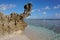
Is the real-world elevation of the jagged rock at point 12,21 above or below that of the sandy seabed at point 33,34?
above

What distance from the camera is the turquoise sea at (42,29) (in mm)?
4629

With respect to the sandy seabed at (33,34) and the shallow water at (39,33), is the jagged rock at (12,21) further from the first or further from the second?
the shallow water at (39,33)

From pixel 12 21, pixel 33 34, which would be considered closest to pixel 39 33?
pixel 33 34

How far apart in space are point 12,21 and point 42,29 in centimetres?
87

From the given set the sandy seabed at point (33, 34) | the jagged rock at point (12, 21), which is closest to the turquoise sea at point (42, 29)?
the sandy seabed at point (33, 34)

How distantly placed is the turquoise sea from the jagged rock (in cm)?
19

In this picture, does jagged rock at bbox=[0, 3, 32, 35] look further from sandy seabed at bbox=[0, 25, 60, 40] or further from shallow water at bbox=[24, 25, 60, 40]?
shallow water at bbox=[24, 25, 60, 40]

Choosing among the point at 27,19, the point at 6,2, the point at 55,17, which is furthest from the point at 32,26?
the point at 6,2

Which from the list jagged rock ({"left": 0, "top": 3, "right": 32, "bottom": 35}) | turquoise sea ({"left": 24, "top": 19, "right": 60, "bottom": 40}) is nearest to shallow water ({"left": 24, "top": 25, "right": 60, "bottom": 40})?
turquoise sea ({"left": 24, "top": 19, "right": 60, "bottom": 40})

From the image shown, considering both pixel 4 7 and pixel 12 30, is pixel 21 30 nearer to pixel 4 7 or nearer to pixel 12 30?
pixel 12 30

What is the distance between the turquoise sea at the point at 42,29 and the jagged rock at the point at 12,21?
0.63ft

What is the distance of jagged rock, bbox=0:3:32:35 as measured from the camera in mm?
4430

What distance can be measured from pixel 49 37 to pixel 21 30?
710 millimetres

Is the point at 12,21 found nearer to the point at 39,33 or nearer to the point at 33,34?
the point at 33,34
